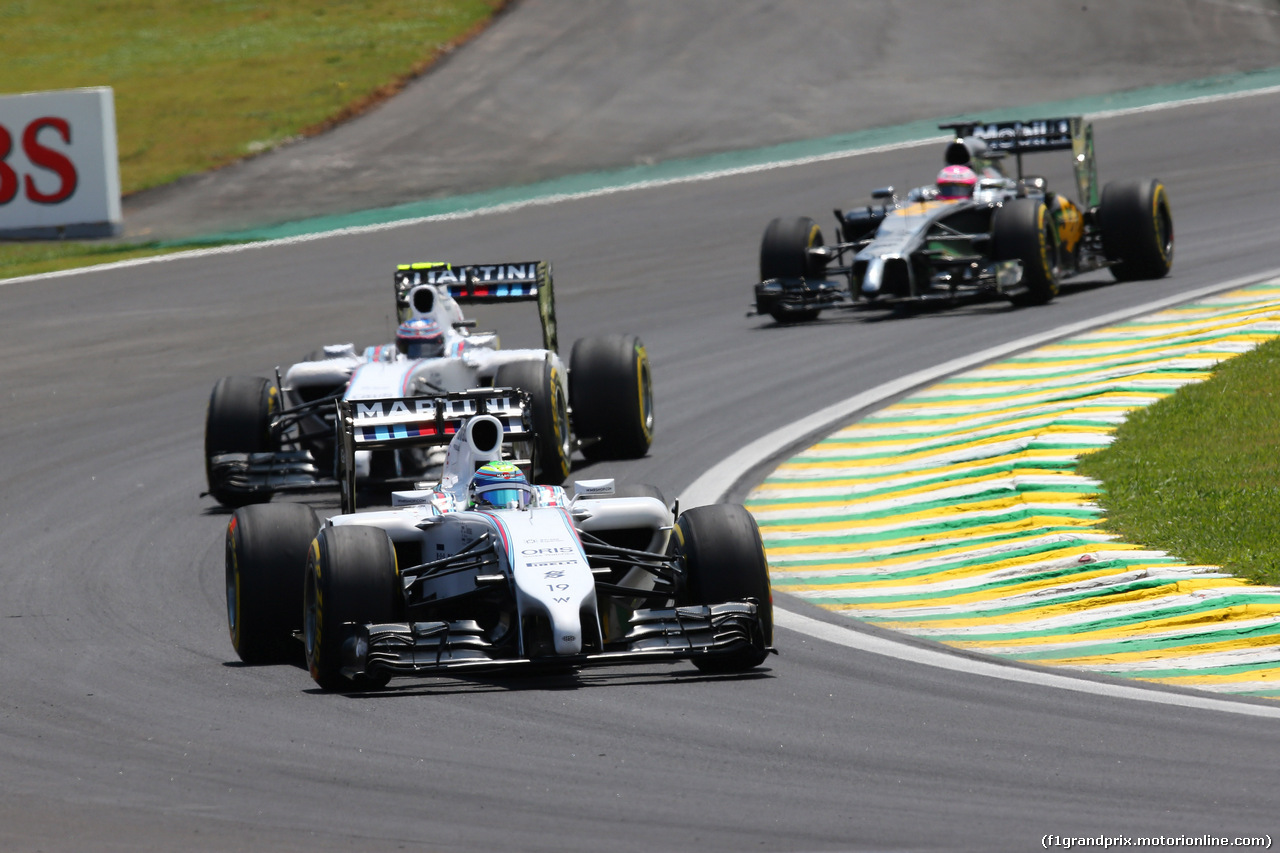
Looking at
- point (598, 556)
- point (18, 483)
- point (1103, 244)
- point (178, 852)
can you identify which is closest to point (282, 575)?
point (598, 556)

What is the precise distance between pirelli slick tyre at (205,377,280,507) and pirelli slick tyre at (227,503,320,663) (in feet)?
16.2

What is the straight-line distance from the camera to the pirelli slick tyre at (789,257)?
22.0 m

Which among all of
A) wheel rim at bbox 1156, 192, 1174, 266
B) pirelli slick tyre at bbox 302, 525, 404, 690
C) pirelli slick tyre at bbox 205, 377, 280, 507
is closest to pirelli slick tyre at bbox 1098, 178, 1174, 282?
wheel rim at bbox 1156, 192, 1174, 266

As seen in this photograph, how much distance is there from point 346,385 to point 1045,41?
2834 cm

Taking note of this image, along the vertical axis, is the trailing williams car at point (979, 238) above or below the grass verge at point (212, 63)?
below

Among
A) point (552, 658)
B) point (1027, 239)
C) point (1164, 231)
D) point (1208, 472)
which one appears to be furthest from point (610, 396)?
point (1164, 231)

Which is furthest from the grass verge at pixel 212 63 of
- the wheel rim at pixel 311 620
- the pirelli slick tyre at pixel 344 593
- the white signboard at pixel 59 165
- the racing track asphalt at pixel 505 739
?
the pirelli slick tyre at pixel 344 593

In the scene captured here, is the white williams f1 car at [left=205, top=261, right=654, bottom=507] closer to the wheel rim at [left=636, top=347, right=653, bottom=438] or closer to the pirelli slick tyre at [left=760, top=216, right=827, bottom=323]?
the wheel rim at [left=636, top=347, right=653, bottom=438]

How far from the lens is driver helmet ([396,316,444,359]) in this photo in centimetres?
1566

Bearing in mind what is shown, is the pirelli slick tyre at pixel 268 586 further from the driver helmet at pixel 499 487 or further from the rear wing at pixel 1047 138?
the rear wing at pixel 1047 138

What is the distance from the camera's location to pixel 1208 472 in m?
13.1

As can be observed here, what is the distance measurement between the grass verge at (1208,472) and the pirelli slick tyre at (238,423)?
6190 millimetres

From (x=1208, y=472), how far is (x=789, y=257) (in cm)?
943

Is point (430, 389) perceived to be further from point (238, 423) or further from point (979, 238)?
point (979, 238)
